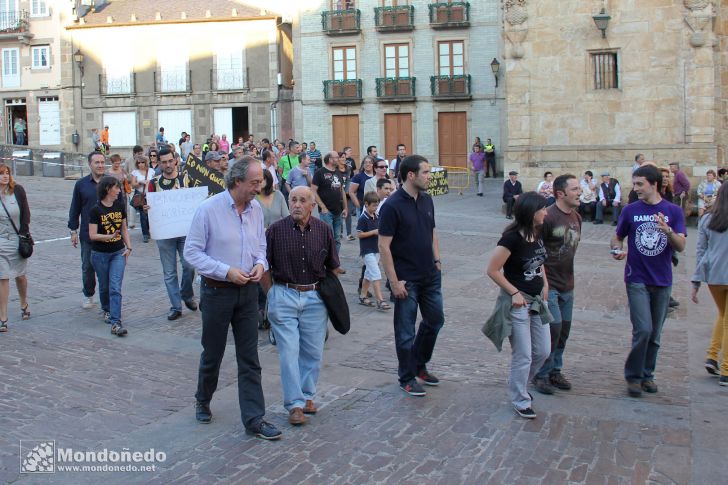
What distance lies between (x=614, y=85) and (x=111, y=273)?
Answer: 15010 millimetres

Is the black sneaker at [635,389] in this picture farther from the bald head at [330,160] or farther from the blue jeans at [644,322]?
the bald head at [330,160]

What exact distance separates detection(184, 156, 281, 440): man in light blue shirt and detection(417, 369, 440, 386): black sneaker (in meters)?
1.62

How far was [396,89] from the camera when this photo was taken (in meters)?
38.1

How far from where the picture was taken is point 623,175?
67.4 ft

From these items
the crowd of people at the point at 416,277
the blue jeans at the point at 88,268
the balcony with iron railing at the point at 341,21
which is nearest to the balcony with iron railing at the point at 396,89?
the balcony with iron railing at the point at 341,21

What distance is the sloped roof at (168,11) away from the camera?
40656 mm

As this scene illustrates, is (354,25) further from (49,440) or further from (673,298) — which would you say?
(49,440)

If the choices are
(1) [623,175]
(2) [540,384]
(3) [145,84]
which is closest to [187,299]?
(2) [540,384]

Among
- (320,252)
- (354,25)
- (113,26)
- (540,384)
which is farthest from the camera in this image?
(113,26)

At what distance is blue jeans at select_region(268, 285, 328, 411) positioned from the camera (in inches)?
236

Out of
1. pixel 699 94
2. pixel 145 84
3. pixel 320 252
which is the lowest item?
pixel 320 252

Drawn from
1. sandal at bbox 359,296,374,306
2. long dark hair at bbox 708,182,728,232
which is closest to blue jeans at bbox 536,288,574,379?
long dark hair at bbox 708,182,728,232

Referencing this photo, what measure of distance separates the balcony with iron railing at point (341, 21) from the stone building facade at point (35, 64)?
13807 mm

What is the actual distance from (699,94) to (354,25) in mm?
21204
